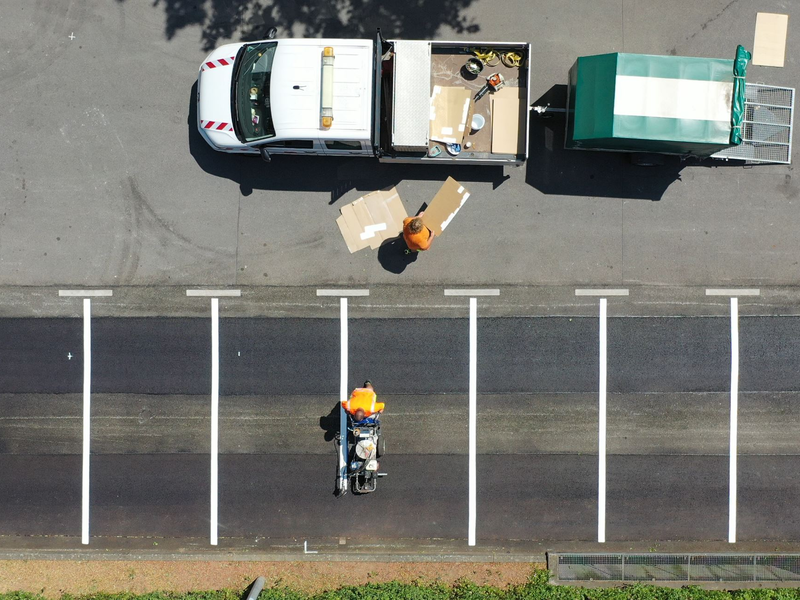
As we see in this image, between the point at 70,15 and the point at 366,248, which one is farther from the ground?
the point at 70,15

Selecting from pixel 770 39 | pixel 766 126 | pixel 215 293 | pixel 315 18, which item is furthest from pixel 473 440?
pixel 770 39

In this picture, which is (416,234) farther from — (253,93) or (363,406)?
(253,93)

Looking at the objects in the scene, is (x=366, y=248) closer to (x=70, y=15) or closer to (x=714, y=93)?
(x=714, y=93)

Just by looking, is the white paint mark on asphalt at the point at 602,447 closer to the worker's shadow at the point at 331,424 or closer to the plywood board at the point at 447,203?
the plywood board at the point at 447,203

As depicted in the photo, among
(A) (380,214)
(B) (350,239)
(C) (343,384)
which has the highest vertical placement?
(A) (380,214)

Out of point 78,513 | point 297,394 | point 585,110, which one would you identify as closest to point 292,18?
point 585,110

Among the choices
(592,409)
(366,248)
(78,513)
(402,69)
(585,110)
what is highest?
(402,69)

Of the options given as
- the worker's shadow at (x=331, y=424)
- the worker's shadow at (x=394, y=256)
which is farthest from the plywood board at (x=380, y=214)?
the worker's shadow at (x=331, y=424)
